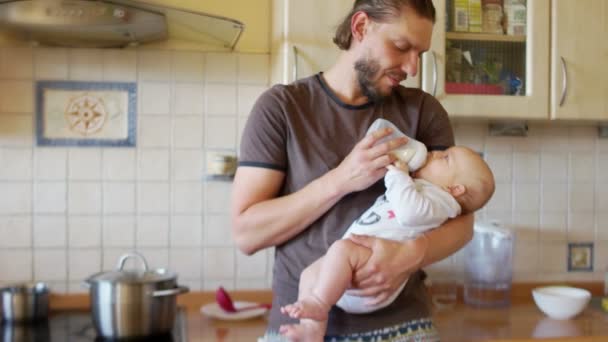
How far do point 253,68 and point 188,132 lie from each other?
0.98 feet

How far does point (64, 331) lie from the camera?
180 cm

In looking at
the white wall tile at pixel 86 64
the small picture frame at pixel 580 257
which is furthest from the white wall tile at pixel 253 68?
the small picture frame at pixel 580 257

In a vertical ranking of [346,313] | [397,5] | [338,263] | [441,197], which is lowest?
[346,313]

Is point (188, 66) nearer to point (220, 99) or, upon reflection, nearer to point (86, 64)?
point (220, 99)

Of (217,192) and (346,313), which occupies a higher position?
(217,192)

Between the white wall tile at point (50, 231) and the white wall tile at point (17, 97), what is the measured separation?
1.12 feet

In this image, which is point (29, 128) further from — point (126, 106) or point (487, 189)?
point (487, 189)

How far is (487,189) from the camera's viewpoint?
1.29 metres

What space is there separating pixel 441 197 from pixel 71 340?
1.10m

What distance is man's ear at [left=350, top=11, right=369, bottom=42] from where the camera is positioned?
1282 millimetres

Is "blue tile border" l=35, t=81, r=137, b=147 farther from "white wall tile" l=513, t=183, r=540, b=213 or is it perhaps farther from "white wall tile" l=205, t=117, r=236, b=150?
"white wall tile" l=513, t=183, r=540, b=213

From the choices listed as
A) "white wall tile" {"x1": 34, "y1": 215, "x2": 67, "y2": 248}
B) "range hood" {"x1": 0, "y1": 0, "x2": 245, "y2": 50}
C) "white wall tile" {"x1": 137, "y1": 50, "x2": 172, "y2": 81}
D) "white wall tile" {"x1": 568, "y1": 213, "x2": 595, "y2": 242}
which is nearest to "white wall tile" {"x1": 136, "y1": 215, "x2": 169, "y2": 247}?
"white wall tile" {"x1": 34, "y1": 215, "x2": 67, "y2": 248}

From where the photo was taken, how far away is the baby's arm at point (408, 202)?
1154 mm

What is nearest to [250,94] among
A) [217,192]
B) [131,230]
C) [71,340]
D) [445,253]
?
[217,192]
